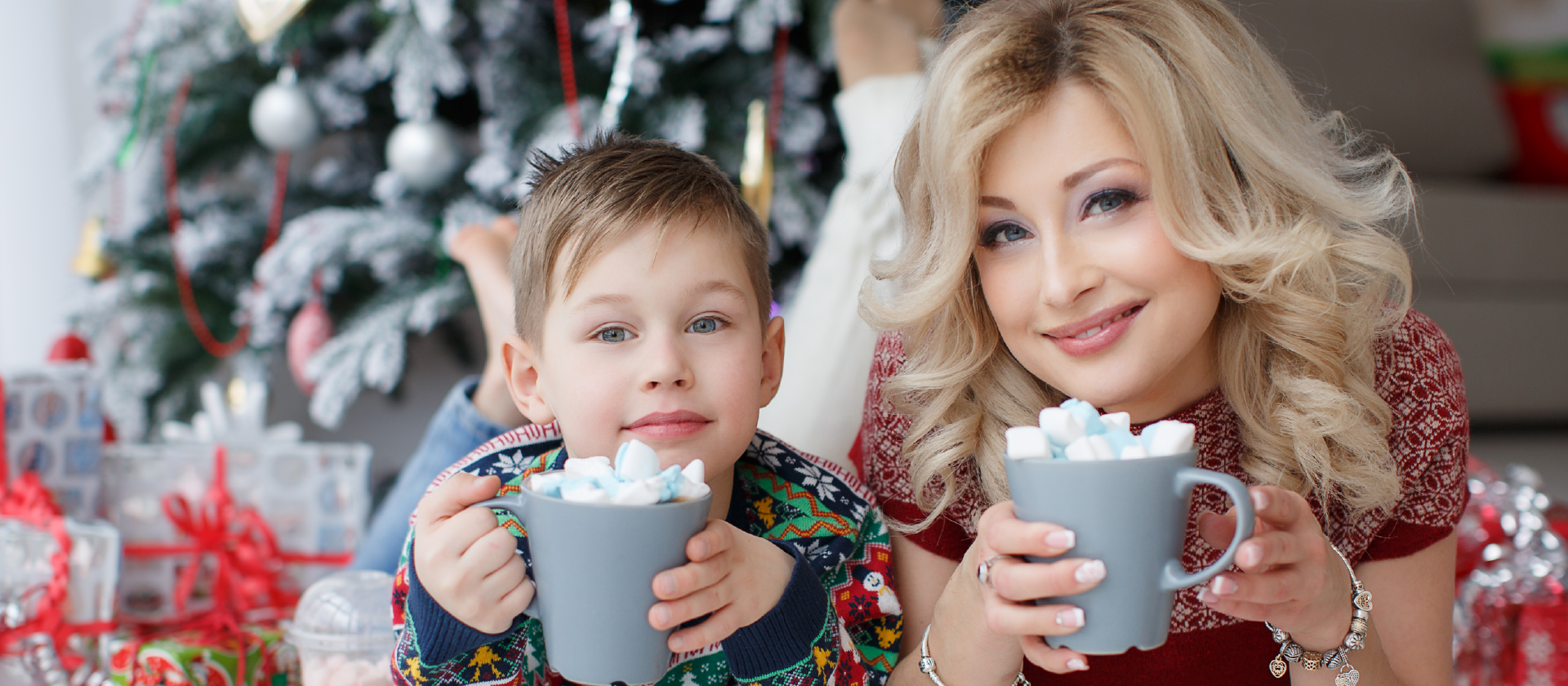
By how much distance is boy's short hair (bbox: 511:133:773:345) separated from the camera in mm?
750

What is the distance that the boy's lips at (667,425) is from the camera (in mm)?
733

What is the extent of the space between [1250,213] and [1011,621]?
0.38m

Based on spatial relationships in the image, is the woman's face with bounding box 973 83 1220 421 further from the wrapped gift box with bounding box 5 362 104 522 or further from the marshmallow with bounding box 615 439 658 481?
the wrapped gift box with bounding box 5 362 104 522

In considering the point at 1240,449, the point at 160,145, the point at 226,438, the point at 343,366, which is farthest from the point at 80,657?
the point at 160,145

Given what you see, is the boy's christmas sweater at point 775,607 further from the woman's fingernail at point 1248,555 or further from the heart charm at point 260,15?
the heart charm at point 260,15

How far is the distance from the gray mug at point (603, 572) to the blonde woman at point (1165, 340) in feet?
0.64

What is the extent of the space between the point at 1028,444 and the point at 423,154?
1469 millimetres

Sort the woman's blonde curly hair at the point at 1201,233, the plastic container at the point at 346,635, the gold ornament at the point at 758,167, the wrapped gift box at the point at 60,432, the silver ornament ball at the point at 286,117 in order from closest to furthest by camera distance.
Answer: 1. the woman's blonde curly hair at the point at 1201,233
2. the plastic container at the point at 346,635
3. the wrapped gift box at the point at 60,432
4. the gold ornament at the point at 758,167
5. the silver ornament ball at the point at 286,117

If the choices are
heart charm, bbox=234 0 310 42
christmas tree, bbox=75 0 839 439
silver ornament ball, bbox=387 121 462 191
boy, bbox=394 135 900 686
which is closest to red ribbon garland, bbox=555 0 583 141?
christmas tree, bbox=75 0 839 439

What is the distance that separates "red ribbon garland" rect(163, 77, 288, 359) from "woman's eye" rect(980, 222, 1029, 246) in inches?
63.6

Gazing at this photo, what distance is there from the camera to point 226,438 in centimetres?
136

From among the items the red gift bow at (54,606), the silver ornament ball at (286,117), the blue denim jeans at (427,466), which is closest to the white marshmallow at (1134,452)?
the blue denim jeans at (427,466)

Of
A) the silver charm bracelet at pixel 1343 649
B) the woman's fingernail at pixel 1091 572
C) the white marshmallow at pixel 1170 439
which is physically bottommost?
the silver charm bracelet at pixel 1343 649

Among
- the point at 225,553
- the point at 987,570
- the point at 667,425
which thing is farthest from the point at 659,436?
the point at 225,553
